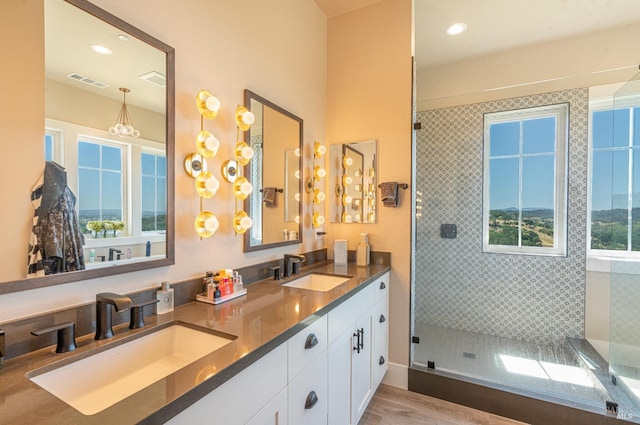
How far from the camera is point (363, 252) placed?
7.72 feet

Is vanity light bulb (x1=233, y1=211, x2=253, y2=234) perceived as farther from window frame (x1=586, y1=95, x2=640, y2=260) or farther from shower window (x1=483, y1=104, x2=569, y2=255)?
window frame (x1=586, y1=95, x2=640, y2=260)

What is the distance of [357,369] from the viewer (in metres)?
1.71

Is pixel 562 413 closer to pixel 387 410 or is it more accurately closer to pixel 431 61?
pixel 387 410

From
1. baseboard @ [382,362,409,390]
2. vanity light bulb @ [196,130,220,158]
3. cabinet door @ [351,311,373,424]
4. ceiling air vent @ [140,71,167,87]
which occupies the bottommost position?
baseboard @ [382,362,409,390]

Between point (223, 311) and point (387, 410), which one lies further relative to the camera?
point (387, 410)

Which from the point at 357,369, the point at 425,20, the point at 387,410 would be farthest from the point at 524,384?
the point at 425,20

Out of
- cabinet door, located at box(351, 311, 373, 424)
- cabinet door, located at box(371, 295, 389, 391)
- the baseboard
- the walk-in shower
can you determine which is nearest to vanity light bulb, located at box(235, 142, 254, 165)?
cabinet door, located at box(351, 311, 373, 424)

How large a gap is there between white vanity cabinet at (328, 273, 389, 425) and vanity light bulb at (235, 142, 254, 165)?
3.06 ft

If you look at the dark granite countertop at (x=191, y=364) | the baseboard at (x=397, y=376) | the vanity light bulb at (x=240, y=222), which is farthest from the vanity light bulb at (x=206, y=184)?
the baseboard at (x=397, y=376)

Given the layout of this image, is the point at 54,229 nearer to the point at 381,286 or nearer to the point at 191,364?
the point at 191,364

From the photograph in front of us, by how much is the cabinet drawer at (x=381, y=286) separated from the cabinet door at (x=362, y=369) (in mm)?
202

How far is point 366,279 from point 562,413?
1481 mm

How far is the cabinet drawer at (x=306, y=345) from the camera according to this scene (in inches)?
42.8

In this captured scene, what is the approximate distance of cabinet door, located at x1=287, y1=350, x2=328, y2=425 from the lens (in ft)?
3.62
